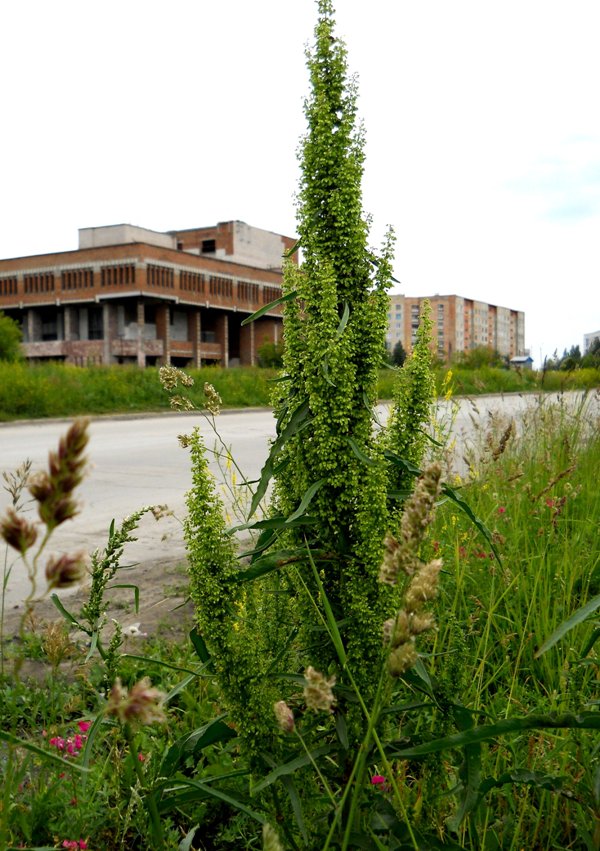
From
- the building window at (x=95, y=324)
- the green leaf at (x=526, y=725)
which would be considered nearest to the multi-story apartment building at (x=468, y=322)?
the building window at (x=95, y=324)

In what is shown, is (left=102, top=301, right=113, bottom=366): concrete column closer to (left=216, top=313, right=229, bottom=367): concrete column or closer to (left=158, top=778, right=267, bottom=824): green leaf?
(left=216, top=313, right=229, bottom=367): concrete column

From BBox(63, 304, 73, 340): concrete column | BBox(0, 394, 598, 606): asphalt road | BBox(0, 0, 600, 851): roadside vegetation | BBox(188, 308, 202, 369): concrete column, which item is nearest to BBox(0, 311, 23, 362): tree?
BBox(63, 304, 73, 340): concrete column

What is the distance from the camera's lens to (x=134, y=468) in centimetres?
961

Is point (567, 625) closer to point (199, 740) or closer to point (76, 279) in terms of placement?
point (199, 740)

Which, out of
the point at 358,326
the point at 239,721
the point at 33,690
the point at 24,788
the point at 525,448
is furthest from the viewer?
the point at 525,448

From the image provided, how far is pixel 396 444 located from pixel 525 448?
4.10 m

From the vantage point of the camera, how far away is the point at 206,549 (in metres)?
1.39

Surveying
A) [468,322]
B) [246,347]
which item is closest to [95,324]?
[246,347]

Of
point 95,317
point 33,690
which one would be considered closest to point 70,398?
point 33,690

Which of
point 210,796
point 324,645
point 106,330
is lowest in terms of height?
point 210,796

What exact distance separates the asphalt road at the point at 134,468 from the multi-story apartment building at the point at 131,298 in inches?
1484

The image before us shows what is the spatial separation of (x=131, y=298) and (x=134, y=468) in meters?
47.2

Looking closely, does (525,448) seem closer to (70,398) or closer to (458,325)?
(70,398)

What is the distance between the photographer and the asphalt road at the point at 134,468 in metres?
5.15
